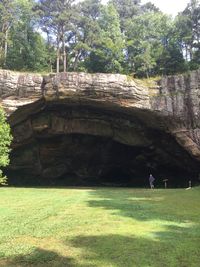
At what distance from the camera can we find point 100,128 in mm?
32219

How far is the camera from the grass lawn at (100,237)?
6855mm

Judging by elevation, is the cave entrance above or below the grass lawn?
above

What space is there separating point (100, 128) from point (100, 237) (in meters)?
23.9

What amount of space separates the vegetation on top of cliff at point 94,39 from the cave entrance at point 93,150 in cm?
713

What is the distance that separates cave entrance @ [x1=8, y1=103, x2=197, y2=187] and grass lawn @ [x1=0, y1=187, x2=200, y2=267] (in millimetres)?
17352

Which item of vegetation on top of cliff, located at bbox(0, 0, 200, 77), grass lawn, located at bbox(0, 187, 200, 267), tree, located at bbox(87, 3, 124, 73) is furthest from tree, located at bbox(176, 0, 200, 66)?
grass lawn, located at bbox(0, 187, 200, 267)

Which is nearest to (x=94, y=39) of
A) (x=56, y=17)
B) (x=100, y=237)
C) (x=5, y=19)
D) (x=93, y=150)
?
(x=56, y=17)

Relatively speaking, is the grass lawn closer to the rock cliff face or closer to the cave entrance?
the rock cliff face

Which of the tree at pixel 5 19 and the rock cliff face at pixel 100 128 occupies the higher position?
the tree at pixel 5 19

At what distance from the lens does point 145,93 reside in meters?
27.7

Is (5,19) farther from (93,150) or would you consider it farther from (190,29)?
(190,29)

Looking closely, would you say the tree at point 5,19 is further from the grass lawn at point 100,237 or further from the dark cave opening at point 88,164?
the grass lawn at point 100,237

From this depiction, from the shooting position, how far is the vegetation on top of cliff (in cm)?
3659

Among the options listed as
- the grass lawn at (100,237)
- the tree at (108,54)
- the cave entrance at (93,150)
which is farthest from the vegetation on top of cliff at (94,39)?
the grass lawn at (100,237)
